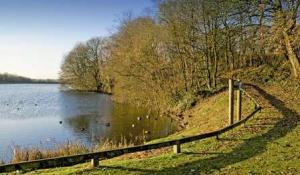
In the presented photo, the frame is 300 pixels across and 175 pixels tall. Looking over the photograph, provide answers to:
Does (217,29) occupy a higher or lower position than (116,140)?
higher

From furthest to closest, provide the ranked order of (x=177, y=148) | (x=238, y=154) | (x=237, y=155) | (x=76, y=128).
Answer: (x=76, y=128), (x=177, y=148), (x=238, y=154), (x=237, y=155)

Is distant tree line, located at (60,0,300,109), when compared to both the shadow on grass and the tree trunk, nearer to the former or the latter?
the tree trunk

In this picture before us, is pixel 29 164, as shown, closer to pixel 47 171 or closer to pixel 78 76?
pixel 47 171

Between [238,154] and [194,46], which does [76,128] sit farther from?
[238,154]

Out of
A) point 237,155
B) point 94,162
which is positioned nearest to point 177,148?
point 237,155

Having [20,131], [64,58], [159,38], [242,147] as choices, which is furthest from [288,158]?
[64,58]

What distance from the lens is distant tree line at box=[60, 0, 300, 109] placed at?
31.0 m

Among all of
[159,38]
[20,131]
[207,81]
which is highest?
[159,38]

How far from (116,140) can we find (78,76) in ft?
217

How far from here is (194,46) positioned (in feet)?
120

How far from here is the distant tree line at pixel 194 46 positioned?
1219 inches

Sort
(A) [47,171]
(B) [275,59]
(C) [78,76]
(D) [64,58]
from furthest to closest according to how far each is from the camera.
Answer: (D) [64,58]
(C) [78,76]
(B) [275,59]
(A) [47,171]

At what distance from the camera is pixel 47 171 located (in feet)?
43.8

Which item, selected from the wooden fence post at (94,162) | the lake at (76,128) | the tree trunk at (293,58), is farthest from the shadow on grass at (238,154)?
the tree trunk at (293,58)
